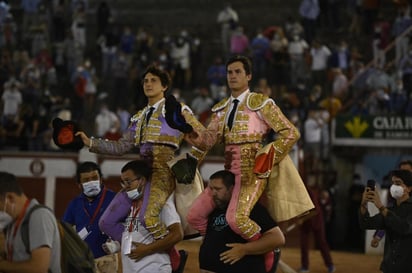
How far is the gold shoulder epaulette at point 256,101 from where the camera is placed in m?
7.58

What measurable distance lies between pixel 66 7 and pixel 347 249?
10.1 meters

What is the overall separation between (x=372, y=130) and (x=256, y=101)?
37.6 ft

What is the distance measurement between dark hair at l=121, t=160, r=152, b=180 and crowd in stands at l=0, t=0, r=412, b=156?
34.5ft

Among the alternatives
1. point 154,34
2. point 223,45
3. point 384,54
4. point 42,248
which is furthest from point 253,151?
point 154,34

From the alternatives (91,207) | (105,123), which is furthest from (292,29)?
(91,207)

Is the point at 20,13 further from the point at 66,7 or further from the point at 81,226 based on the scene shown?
the point at 81,226

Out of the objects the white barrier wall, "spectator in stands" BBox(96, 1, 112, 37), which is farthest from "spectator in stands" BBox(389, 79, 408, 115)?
"spectator in stands" BBox(96, 1, 112, 37)

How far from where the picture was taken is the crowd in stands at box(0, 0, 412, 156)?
1961 centimetres

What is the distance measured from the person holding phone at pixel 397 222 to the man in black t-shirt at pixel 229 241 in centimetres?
76

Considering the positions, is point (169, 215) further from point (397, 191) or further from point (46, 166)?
point (46, 166)

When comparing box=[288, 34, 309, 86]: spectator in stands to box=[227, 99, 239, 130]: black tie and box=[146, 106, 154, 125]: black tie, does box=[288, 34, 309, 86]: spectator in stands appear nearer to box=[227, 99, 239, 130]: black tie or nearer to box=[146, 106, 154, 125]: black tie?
box=[146, 106, 154, 125]: black tie

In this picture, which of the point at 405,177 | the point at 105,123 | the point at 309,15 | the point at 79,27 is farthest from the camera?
the point at 79,27

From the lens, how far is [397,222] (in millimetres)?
7605

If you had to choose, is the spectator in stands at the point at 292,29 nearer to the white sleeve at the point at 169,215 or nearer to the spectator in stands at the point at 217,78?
the spectator in stands at the point at 217,78
